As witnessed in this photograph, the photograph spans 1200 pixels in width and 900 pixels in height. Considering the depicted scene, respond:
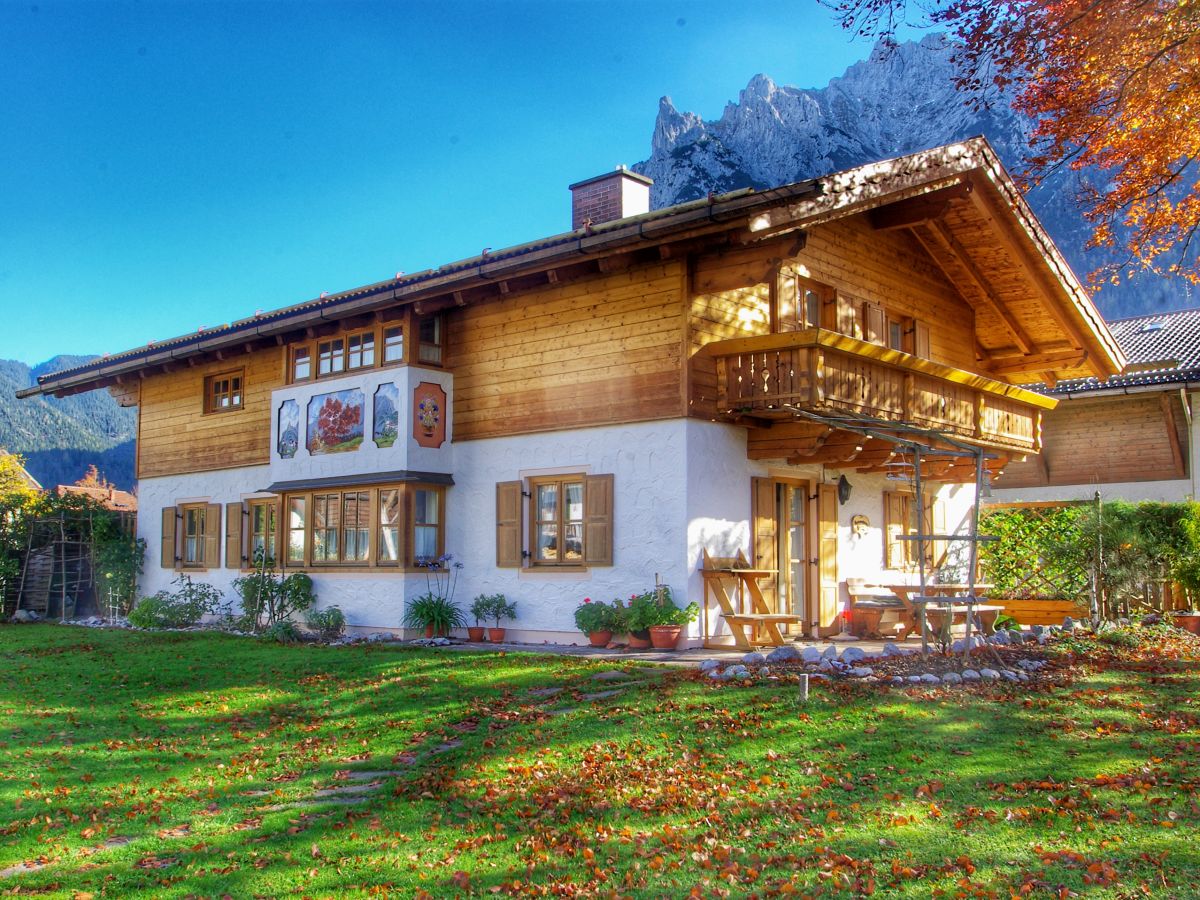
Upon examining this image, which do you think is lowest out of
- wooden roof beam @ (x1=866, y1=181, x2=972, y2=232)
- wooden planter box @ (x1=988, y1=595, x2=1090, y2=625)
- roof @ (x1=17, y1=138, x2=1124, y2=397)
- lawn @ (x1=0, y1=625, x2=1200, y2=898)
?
lawn @ (x1=0, y1=625, x2=1200, y2=898)

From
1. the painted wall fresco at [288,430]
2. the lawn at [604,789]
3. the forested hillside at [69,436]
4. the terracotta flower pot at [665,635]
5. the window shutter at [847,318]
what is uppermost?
the forested hillside at [69,436]

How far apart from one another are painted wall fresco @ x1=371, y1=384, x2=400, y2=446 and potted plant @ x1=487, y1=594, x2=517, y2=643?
2844mm

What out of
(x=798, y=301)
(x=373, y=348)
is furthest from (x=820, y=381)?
(x=373, y=348)

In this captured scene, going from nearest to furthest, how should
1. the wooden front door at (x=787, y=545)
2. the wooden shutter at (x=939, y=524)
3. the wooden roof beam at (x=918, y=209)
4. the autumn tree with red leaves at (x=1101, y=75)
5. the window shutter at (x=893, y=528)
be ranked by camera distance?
the autumn tree with red leaves at (x=1101, y=75)
the wooden front door at (x=787, y=545)
the wooden roof beam at (x=918, y=209)
the window shutter at (x=893, y=528)
the wooden shutter at (x=939, y=524)

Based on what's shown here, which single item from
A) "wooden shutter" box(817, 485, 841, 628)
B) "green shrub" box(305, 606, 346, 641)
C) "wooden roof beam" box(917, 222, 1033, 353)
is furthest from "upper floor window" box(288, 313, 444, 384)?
"wooden roof beam" box(917, 222, 1033, 353)

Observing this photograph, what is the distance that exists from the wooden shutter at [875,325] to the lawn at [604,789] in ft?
23.2

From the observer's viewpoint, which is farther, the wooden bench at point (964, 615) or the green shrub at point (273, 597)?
the green shrub at point (273, 597)

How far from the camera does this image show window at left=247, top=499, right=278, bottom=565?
60.7 feet

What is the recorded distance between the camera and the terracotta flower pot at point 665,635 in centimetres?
1323

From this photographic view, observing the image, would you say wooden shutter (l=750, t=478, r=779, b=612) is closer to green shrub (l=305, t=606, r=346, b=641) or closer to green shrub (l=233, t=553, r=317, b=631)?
green shrub (l=305, t=606, r=346, b=641)

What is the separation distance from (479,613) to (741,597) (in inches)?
150

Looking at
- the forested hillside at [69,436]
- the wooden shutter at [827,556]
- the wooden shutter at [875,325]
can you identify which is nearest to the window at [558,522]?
the wooden shutter at [827,556]

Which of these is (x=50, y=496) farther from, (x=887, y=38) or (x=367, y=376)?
(x=887, y=38)

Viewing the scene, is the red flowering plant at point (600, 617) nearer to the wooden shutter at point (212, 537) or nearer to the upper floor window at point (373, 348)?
the upper floor window at point (373, 348)
